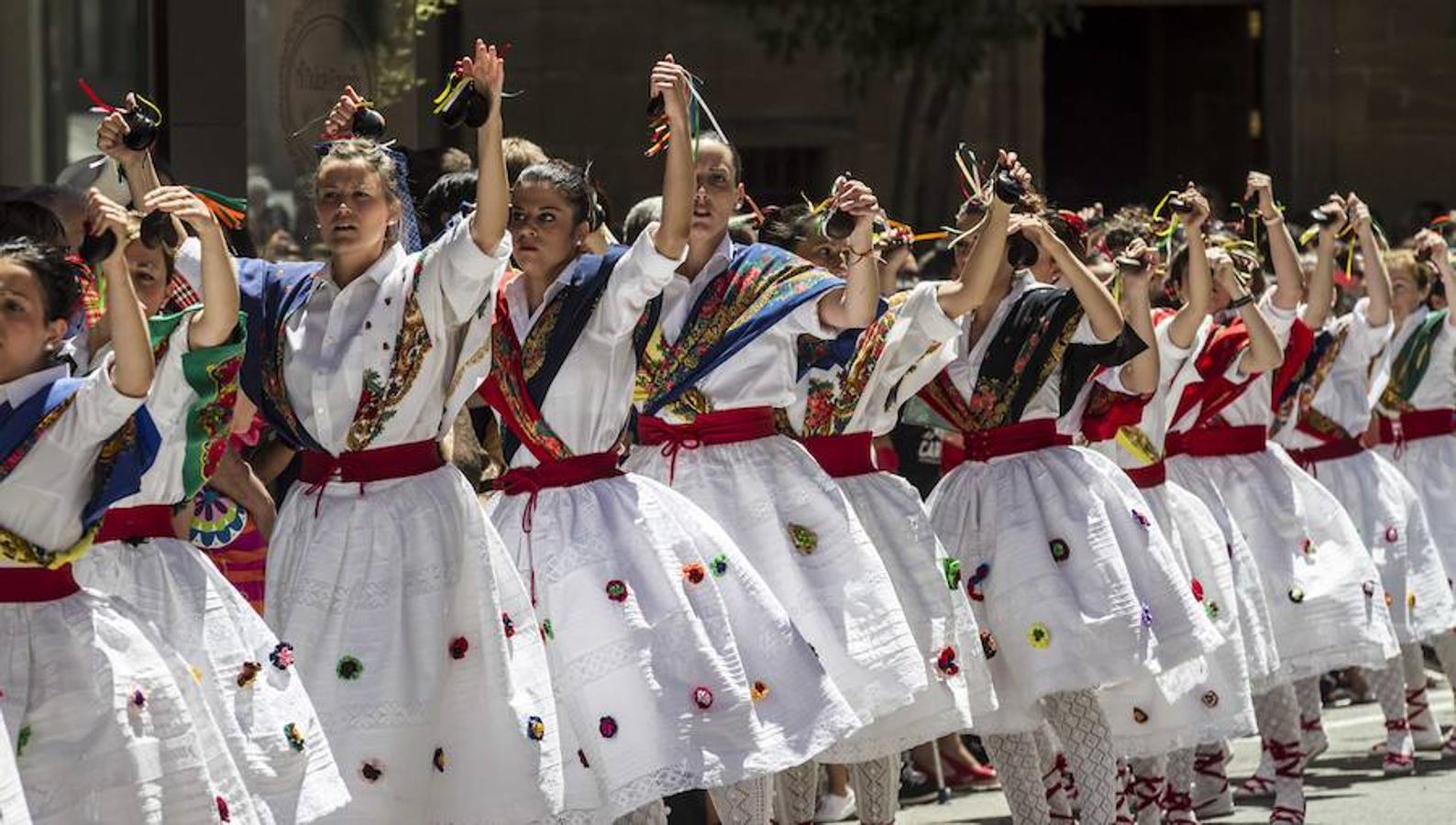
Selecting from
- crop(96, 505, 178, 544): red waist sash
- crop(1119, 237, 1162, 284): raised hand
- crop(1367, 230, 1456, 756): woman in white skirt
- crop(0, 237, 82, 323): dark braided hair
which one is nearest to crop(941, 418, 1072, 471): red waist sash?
crop(1119, 237, 1162, 284): raised hand

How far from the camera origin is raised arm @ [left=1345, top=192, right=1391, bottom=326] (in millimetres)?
11461

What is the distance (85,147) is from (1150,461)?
5.18 m

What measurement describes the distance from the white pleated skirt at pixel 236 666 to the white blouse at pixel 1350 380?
19.6 ft

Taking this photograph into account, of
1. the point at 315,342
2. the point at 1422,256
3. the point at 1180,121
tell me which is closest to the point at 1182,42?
the point at 1180,121

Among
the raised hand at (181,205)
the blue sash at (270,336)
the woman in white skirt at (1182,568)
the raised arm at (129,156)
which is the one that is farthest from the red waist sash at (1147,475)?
the raised hand at (181,205)

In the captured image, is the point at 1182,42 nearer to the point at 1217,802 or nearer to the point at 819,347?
the point at 1217,802

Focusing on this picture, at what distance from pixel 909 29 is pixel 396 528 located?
12696mm

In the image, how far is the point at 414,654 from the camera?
7332mm

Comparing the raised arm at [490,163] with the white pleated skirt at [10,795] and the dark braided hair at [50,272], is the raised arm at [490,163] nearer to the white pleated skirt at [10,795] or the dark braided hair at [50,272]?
the dark braided hair at [50,272]

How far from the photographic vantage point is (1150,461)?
1009 centimetres

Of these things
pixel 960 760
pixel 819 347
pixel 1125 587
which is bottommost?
pixel 960 760

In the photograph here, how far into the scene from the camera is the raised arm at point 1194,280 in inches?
380

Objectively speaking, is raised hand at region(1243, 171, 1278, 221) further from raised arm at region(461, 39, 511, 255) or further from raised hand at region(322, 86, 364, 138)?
raised arm at region(461, 39, 511, 255)

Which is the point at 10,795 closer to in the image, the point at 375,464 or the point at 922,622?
the point at 375,464
